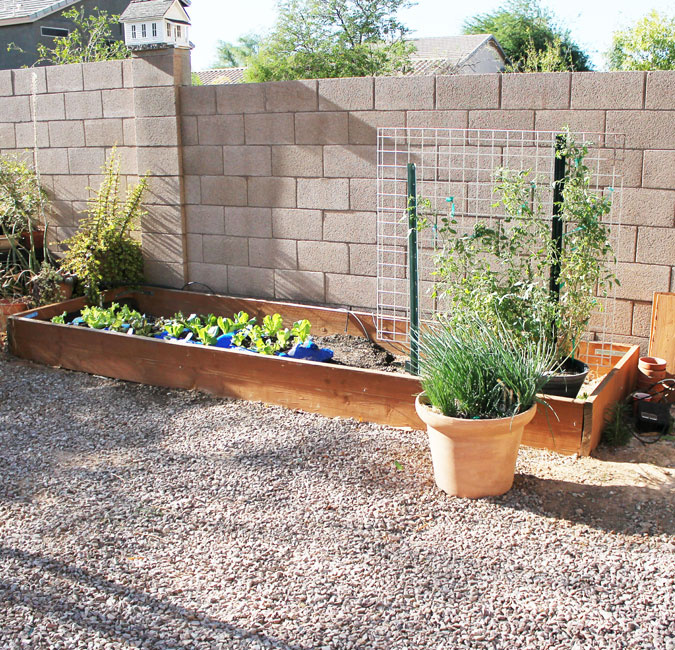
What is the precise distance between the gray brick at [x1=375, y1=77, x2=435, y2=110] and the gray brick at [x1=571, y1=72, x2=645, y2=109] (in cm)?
91

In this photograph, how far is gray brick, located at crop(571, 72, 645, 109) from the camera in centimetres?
412

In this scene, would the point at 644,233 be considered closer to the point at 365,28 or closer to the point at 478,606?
the point at 478,606

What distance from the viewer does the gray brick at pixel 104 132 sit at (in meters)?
6.02

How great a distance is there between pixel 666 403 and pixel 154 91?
427 cm

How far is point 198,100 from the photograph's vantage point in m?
5.56

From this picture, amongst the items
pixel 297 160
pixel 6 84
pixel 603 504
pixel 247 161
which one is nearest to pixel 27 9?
pixel 6 84

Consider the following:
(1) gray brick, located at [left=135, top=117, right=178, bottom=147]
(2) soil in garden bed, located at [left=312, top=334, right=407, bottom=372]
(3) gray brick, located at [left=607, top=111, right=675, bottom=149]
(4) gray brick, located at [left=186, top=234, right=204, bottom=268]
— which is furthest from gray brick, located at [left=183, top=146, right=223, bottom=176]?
Result: (3) gray brick, located at [left=607, top=111, right=675, bottom=149]

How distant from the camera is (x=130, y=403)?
4.33 metres

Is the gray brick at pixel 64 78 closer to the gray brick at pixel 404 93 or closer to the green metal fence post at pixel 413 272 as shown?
the gray brick at pixel 404 93

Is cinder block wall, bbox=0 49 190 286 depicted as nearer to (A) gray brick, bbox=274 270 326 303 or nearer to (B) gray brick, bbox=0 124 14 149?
(B) gray brick, bbox=0 124 14 149

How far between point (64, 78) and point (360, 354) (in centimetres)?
367

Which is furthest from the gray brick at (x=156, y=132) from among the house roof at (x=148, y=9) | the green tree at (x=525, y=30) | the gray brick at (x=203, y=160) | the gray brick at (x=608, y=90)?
the green tree at (x=525, y=30)

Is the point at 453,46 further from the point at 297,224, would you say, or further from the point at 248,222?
the point at 297,224

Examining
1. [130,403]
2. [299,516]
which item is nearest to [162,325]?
[130,403]
